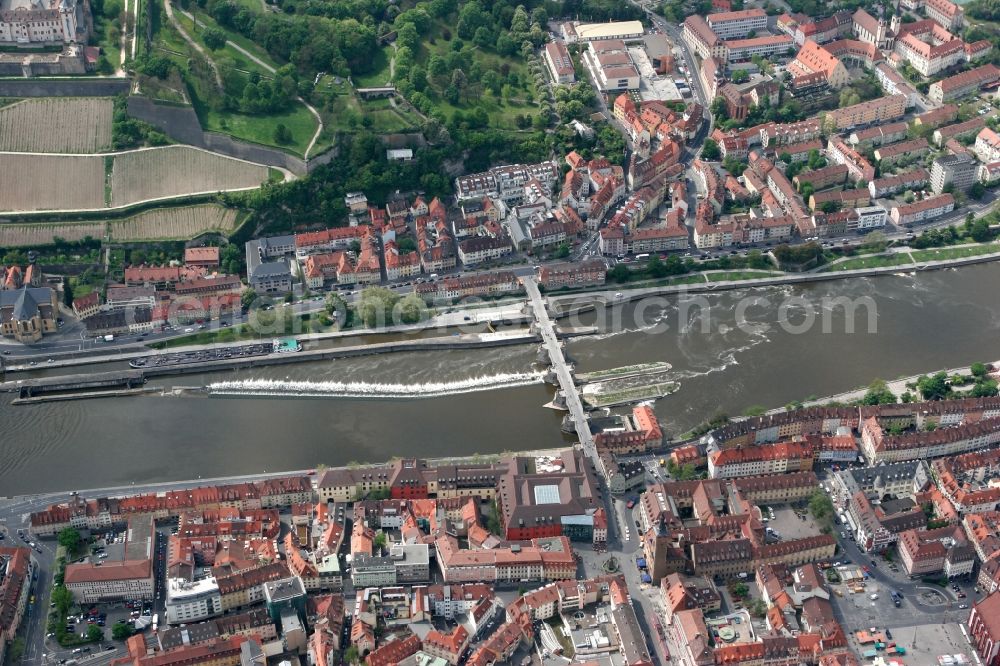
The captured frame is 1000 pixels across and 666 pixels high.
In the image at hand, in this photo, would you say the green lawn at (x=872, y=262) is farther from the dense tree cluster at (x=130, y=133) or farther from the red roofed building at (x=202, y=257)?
the dense tree cluster at (x=130, y=133)

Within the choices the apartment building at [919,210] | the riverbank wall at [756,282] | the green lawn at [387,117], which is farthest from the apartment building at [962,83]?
the green lawn at [387,117]

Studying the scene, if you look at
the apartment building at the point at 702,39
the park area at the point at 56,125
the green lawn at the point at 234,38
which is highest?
the apartment building at the point at 702,39

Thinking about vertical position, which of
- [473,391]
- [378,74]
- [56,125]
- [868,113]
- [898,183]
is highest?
[868,113]

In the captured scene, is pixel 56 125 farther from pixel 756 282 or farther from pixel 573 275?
pixel 756 282

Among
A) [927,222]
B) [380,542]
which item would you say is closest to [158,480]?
[380,542]

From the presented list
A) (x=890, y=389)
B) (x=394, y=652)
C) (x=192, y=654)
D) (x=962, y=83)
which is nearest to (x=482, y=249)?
(x=890, y=389)

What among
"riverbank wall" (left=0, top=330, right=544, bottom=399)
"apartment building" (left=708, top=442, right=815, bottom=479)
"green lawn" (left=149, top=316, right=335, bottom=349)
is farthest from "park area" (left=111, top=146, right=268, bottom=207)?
"apartment building" (left=708, top=442, right=815, bottom=479)
